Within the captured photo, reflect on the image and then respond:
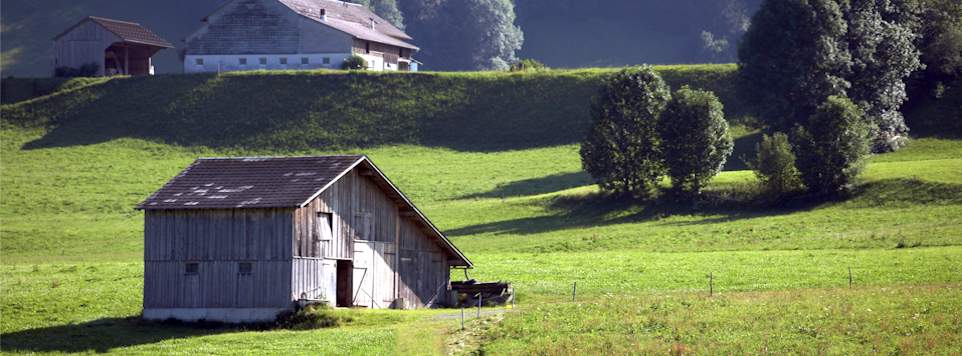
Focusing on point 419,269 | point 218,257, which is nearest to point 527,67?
point 419,269

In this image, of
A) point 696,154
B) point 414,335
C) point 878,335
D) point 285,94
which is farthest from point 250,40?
point 878,335

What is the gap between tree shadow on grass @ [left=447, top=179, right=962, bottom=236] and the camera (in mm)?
72938

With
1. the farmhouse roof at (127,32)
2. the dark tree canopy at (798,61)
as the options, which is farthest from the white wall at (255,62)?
the dark tree canopy at (798,61)

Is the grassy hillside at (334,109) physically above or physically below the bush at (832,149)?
above

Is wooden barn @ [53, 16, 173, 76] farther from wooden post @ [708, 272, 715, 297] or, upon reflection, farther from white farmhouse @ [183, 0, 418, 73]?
wooden post @ [708, 272, 715, 297]

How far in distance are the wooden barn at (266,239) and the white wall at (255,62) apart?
74.7 meters

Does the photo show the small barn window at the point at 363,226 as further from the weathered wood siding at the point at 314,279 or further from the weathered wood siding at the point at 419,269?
the weathered wood siding at the point at 419,269

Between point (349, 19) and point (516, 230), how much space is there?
2561 inches

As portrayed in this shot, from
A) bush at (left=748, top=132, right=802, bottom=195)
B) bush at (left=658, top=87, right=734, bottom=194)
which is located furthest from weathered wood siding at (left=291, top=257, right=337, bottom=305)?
bush at (left=748, top=132, right=802, bottom=195)

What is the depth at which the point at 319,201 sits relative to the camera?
47219 millimetres

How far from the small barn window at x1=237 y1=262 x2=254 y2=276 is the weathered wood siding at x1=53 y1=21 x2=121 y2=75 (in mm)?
80241

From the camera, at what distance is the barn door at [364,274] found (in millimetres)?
48938

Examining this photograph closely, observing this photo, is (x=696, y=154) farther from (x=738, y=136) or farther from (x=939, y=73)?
(x=939, y=73)

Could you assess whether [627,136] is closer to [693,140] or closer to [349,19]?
[693,140]
